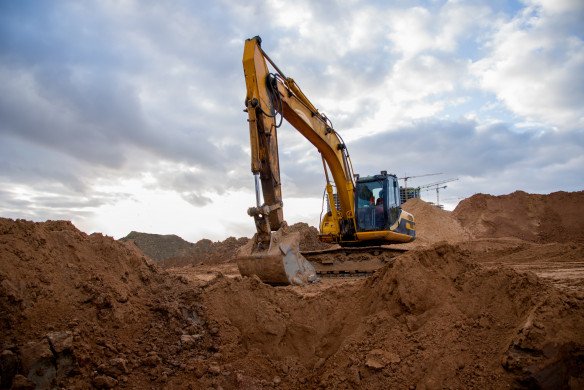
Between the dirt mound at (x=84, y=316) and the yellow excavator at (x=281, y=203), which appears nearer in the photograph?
the dirt mound at (x=84, y=316)

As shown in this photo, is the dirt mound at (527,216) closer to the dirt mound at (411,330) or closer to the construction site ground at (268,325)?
the construction site ground at (268,325)

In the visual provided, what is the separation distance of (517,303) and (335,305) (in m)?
2.11

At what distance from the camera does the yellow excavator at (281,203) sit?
24.4 ft

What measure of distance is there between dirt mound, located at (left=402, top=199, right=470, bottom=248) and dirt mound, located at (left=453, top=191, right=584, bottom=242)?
1.08 meters

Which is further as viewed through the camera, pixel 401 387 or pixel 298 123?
pixel 298 123

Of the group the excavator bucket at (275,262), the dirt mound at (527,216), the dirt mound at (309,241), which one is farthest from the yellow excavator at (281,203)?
the dirt mound at (527,216)

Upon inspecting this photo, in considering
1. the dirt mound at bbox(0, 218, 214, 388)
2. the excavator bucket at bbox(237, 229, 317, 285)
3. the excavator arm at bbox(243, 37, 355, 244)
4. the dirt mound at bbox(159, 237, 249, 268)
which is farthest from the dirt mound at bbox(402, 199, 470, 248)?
the dirt mound at bbox(0, 218, 214, 388)

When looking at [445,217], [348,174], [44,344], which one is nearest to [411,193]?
[445,217]

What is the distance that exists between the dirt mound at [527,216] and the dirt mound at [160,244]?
61.3ft

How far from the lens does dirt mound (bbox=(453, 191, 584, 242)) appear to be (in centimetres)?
2530

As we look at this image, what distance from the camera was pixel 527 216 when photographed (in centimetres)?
2689

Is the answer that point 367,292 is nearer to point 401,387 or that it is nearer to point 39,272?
point 401,387

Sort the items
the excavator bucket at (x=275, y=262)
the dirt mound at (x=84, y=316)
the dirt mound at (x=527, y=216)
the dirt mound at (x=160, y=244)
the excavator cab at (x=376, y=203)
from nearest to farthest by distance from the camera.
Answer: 1. the dirt mound at (x=84, y=316)
2. the excavator bucket at (x=275, y=262)
3. the excavator cab at (x=376, y=203)
4. the dirt mound at (x=160, y=244)
5. the dirt mound at (x=527, y=216)

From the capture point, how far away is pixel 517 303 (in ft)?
13.7
